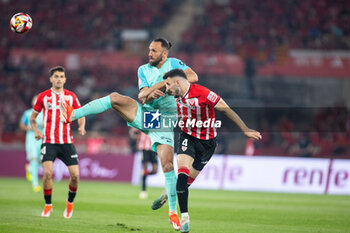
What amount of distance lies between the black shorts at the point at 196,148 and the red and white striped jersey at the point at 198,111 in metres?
0.08

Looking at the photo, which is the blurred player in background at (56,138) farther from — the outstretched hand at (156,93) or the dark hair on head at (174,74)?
the dark hair on head at (174,74)

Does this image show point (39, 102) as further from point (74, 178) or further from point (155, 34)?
point (155, 34)

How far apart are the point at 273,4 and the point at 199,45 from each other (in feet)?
16.3

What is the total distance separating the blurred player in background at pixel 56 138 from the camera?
987 centimetres

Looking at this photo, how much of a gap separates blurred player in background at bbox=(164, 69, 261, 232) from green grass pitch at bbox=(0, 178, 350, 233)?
2.93 ft

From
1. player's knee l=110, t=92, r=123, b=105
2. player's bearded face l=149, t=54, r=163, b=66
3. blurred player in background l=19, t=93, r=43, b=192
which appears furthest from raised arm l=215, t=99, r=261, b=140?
blurred player in background l=19, t=93, r=43, b=192

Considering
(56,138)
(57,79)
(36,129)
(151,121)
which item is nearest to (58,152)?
(56,138)

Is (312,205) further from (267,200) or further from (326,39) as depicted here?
(326,39)

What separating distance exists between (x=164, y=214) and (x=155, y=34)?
19.8m

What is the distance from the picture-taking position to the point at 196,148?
8.60 metres

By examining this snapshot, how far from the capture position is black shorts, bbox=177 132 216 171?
332 inches

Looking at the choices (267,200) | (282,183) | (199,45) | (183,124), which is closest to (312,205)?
(267,200)

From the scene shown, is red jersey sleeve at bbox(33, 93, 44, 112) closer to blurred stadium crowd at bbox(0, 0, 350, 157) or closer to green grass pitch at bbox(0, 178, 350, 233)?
green grass pitch at bbox(0, 178, 350, 233)

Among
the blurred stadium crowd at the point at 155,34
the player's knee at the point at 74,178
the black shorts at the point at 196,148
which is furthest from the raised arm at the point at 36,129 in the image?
the blurred stadium crowd at the point at 155,34
